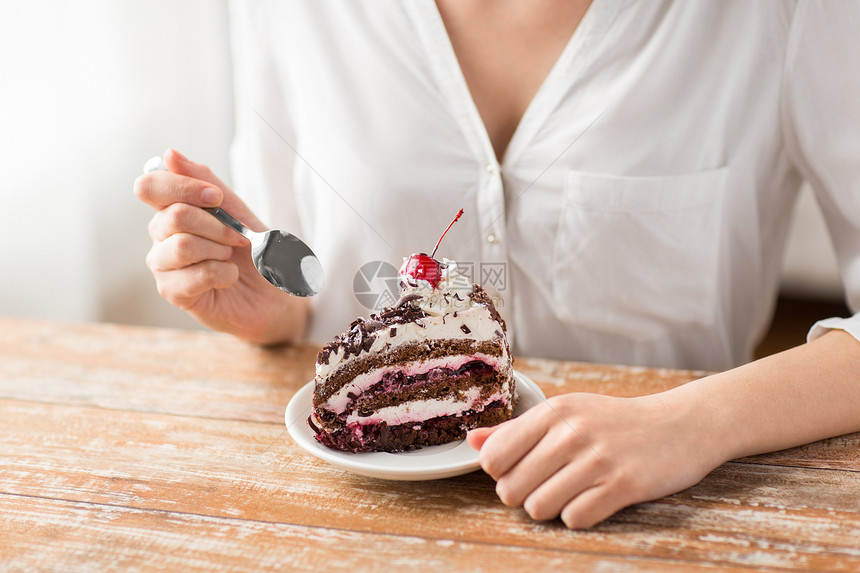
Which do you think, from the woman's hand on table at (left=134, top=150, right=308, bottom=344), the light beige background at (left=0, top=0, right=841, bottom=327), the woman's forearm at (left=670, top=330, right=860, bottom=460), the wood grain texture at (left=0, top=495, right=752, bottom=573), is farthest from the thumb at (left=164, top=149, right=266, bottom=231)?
the light beige background at (left=0, top=0, right=841, bottom=327)

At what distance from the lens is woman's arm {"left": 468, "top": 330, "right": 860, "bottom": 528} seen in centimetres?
58

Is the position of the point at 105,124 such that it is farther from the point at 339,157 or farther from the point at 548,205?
the point at 548,205

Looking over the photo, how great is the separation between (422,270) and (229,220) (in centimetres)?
23

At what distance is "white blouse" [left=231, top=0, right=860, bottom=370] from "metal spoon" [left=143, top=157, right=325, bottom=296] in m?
0.04

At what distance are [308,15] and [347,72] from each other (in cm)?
8

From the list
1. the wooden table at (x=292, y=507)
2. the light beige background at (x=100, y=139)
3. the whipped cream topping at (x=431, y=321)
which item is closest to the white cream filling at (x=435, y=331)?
the whipped cream topping at (x=431, y=321)

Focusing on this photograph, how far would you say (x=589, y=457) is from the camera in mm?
586

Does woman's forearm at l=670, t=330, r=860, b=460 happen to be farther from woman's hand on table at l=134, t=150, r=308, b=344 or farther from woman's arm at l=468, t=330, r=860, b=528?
woman's hand on table at l=134, t=150, r=308, b=344

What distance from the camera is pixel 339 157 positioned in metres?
0.90

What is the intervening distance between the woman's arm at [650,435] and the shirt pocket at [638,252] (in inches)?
8.3

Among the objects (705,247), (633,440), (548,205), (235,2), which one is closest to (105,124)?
(235,2)

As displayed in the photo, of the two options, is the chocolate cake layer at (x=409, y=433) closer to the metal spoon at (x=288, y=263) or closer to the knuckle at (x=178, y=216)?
the metal spoon at (x=288, y=263)

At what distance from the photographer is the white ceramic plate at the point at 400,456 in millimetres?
608

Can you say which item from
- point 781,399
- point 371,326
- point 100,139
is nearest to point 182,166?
point 371,326
